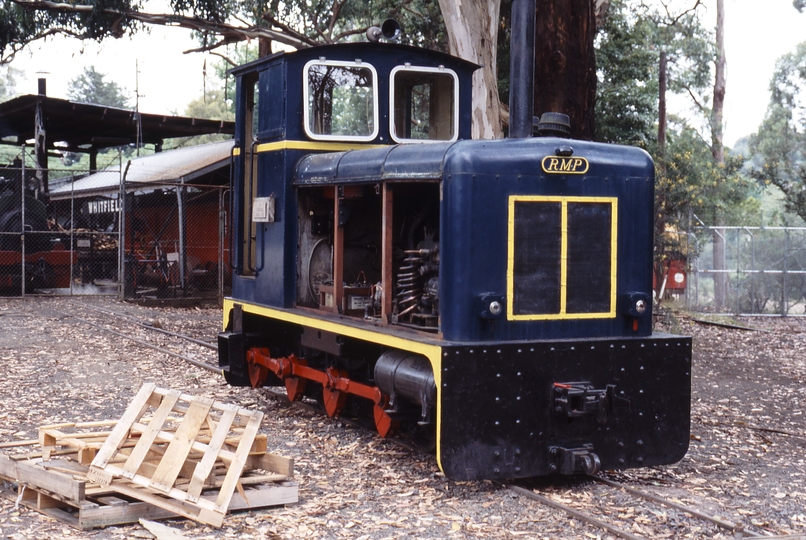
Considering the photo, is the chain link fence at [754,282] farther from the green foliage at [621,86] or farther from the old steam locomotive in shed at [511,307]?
the old steam locomotive in shed at [511,307]


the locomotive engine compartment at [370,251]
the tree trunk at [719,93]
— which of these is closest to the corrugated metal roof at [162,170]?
the locomotive engine compartment at [370,251]

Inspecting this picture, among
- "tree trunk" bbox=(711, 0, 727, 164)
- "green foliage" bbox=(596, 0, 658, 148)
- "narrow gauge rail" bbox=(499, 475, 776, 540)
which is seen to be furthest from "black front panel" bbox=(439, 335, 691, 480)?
"tree trunk" bbox=(711, 0, 727, 164)

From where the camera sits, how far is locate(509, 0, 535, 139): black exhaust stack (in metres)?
5.77

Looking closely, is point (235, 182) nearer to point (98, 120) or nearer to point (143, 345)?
point (143, 345)

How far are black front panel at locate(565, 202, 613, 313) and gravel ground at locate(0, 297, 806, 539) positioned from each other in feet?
3.65

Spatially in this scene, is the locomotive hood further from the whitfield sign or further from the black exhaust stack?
the whitfield sign

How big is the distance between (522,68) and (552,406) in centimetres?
208

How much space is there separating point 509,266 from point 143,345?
25.4 feet

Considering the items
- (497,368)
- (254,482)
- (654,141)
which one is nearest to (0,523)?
(254,482)

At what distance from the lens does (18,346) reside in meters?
12.0

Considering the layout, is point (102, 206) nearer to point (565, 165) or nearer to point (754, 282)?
point (754, 282)

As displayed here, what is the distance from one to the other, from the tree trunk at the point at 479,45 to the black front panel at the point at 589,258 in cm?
567

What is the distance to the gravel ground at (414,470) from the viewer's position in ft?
15.7

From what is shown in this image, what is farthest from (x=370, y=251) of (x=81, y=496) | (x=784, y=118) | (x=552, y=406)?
(x=784, y=118)
